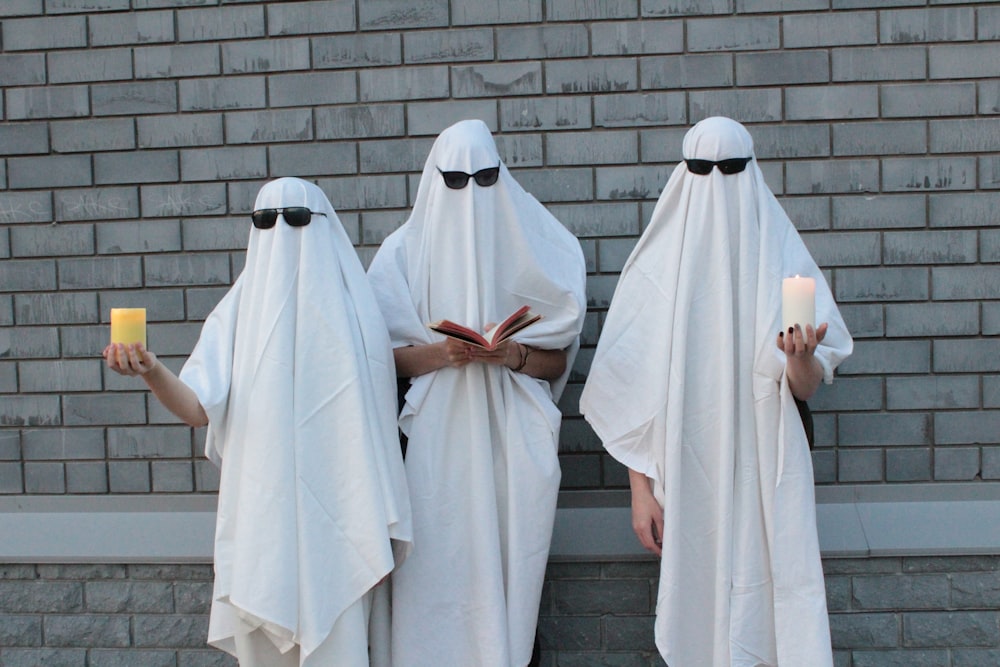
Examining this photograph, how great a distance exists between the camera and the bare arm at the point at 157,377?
3021 millimetres

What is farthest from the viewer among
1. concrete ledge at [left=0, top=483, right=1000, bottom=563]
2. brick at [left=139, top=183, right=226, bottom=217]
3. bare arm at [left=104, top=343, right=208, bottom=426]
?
brick at [left=139, top=183, right=226, bottom=217]

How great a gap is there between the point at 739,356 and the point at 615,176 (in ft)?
4.24

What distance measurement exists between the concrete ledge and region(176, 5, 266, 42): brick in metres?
2.12

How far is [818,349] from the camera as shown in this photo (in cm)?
337

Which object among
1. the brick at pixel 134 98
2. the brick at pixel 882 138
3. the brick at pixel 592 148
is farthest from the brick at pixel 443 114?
the brick at pixel 882 138

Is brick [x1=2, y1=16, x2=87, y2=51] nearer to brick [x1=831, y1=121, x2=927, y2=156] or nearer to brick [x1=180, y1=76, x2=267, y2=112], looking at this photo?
brick [x1=180, y1=76, x2=267, y2=112]

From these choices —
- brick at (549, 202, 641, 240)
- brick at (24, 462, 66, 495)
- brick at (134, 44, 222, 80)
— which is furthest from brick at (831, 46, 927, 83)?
brick at (24, 462, 66, 495)

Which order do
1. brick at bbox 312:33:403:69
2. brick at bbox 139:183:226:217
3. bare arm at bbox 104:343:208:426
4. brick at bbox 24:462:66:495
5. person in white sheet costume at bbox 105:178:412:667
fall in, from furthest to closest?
brick at bbox 24:462:66:495 < brick at bbox 139:183:226:217 < brick at bbox 312:33:403:69 < person in white sheet costume at bbox 105:178:412:667 < bare arm at bbox 104:343:208:426

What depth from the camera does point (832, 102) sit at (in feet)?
14.3

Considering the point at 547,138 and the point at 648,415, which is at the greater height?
the point at 547,138

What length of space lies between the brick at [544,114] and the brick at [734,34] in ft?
1.80

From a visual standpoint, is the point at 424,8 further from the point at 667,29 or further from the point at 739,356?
the point at 739,356

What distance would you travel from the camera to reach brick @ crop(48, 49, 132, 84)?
4.67 m

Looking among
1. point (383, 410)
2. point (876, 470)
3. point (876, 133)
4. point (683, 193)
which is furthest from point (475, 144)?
point (876, 470)
